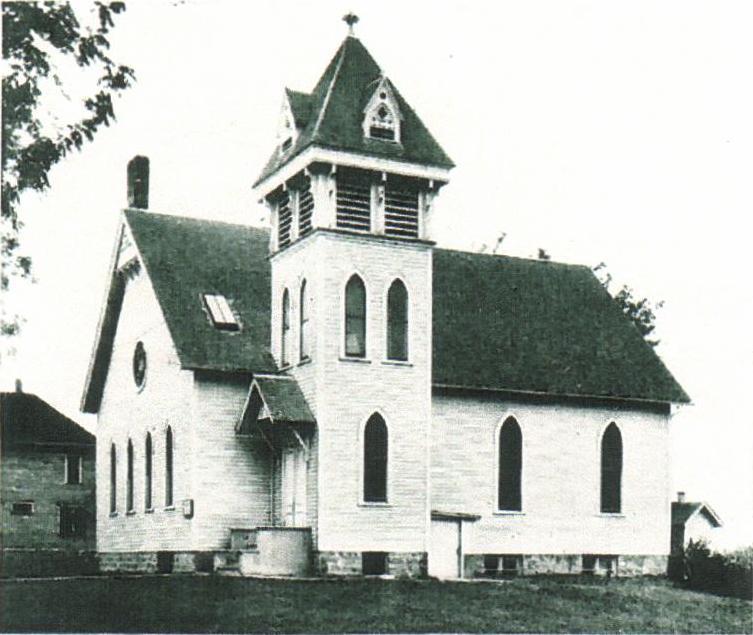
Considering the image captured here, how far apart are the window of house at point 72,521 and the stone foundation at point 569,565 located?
20.3m

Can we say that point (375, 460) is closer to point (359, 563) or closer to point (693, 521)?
point (359, 563)

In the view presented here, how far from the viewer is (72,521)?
52312 millimetres

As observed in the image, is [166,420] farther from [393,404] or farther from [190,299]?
[393,404]

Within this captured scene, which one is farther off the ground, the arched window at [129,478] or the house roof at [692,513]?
the arched window at [129,478]

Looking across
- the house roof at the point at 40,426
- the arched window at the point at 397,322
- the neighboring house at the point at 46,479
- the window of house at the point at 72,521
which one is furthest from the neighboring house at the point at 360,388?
the house roof at the point at 40,426

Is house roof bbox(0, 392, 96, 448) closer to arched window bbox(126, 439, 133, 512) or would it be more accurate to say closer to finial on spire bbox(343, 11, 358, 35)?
arched window bbox(126, 439, 133, 512)

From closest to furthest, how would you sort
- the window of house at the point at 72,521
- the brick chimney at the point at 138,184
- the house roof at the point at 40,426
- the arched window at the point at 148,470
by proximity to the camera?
the arched window at the point at 148,470
the brick chimney at the point at 138,184
the window of house at the point at 72,521
the house roof at the point at 40,426

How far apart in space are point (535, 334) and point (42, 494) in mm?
21710

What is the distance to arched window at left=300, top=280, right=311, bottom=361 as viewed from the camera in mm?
34469

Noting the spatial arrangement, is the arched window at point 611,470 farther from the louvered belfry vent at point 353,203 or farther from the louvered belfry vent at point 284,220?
the louvered belfry vent at point 284,220

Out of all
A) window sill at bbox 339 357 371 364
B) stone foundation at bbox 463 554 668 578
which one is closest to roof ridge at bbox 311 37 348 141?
window sill at bbox 339 357 371 364

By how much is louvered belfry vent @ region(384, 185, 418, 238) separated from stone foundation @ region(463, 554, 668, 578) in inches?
343


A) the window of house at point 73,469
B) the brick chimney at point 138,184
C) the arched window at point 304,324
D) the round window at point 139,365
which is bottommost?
the window of house at point 73,469

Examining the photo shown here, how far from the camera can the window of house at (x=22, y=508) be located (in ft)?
167
